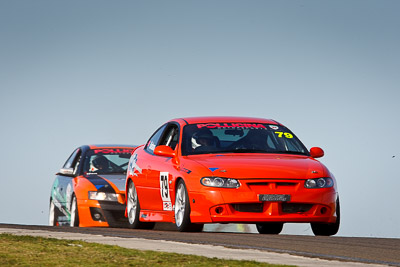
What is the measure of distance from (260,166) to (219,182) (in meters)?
0.53

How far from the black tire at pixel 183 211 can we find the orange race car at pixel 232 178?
0.5 inches

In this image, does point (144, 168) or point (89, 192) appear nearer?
point (144, 168)

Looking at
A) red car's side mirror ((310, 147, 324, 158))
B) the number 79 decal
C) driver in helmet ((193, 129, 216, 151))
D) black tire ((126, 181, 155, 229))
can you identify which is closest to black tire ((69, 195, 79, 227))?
black tire ((126, 181, 155, 229))

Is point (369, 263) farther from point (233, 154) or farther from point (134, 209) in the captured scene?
point (134, 209)

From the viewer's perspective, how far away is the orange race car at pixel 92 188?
54.6ft

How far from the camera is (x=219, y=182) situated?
11688 mm

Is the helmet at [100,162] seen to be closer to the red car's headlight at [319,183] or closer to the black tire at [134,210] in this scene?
the black tire at [134,210]

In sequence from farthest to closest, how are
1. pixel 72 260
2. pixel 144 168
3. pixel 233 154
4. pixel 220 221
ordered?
pixel 144 168, pixel 233 154, pixel 220 221, pixel 72 260

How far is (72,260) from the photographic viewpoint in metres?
7.67

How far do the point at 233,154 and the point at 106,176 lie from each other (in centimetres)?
514

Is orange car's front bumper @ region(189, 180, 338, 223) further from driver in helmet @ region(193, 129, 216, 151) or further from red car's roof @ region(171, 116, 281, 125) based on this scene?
red car's roof @ region(171, 116, 281, 125)

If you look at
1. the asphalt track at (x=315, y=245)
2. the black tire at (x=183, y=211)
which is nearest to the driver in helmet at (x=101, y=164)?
the black tire at (x=183, y=211)

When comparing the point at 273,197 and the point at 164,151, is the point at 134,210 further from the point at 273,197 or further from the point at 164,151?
the point at 273,197

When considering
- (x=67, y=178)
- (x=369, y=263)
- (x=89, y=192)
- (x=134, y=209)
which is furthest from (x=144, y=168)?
(x=369, y=263)
